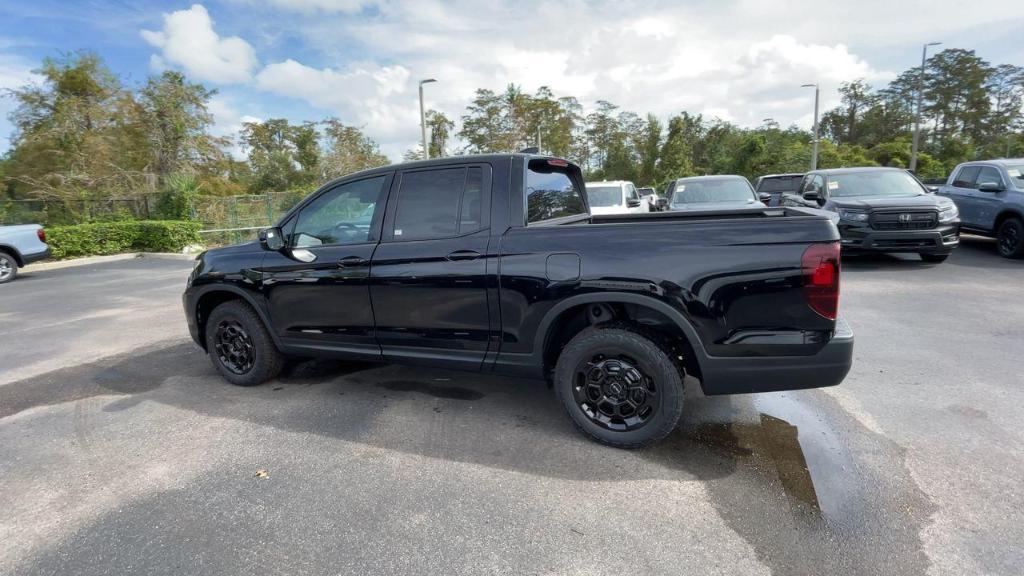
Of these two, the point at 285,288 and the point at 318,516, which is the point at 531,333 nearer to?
the point at 318,516

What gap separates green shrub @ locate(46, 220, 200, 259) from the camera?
16.0 metres

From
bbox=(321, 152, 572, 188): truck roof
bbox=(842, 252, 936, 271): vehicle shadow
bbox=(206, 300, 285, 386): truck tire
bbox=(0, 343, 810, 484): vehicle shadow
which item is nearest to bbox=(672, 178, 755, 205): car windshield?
bbox=(842, 252, 936, 271): vehicle shadow

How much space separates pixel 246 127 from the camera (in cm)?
5947

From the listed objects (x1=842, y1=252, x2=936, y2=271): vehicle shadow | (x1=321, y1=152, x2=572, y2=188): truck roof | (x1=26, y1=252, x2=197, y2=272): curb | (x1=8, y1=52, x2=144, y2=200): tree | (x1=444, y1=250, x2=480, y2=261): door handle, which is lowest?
(x1=842, y1=252, x2=936, y2=271): vehicle shadow

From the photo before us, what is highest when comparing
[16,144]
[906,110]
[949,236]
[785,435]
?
[906,110]

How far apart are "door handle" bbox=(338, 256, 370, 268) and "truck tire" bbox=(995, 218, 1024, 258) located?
36.7ft

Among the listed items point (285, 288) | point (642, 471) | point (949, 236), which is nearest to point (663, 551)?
point (642, 471)

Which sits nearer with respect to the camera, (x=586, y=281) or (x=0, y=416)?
(x=586, y=281)

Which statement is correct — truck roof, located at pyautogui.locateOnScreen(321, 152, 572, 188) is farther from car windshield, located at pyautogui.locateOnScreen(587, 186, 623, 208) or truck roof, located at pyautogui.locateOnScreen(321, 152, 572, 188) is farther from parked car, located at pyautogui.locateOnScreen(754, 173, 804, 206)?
parked car, located at pyautogui.locateOnScreen(754, 173, 804, 206)

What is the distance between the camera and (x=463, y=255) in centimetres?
354

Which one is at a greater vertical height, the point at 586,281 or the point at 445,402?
the point at 586,281

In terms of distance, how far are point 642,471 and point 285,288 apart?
302 cm

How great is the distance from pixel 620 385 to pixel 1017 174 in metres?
10.9

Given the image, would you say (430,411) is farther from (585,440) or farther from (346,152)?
(346,152)
